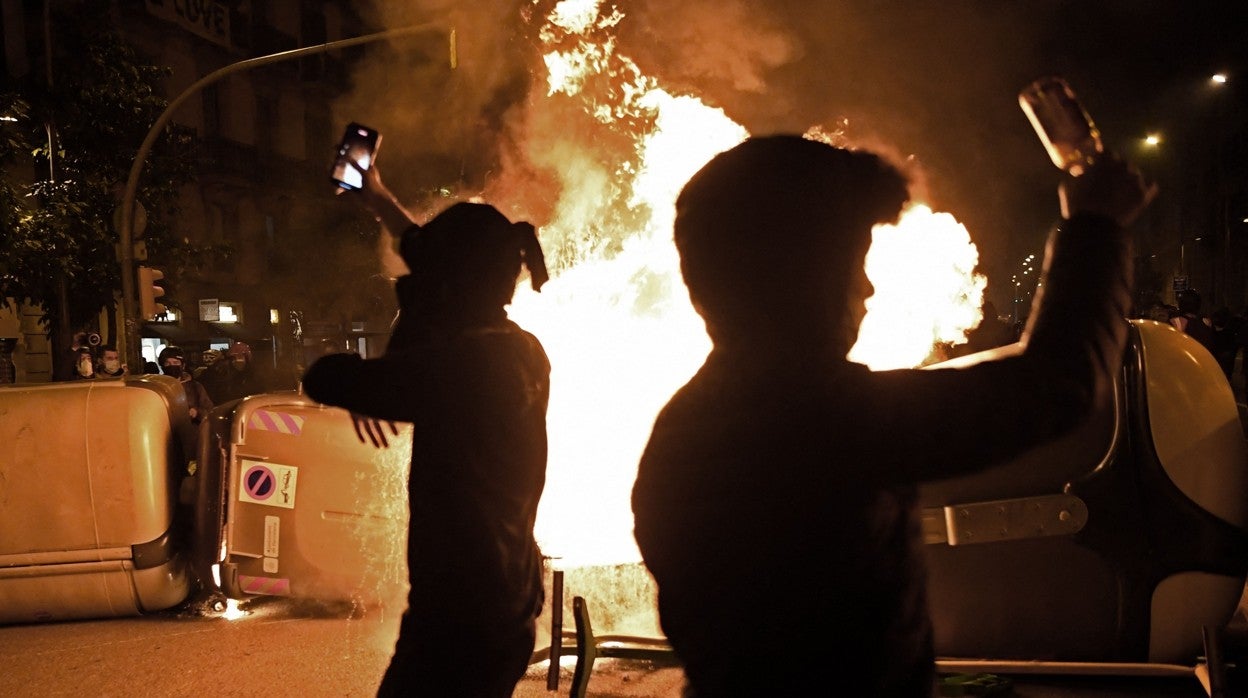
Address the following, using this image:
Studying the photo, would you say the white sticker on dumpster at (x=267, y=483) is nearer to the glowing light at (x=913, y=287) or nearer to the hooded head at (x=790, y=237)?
the glowing light at (x=913, y=287)

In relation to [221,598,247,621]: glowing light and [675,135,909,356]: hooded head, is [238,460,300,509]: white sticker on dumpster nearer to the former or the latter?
[221,598,247,621]: glowing light

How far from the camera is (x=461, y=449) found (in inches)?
91.7

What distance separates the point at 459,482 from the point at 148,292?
1244 centimetres

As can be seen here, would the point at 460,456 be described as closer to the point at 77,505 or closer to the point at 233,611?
the point at 233,611

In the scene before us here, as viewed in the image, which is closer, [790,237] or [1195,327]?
[790,237]

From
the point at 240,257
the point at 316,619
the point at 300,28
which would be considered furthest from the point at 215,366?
the point at 300,28

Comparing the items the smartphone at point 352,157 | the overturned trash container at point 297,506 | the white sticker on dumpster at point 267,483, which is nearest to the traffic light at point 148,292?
the overturned trash container at point 297,506

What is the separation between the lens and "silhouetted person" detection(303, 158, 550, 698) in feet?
7.55

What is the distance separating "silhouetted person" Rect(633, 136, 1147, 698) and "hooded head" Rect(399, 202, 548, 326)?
45.0 inches

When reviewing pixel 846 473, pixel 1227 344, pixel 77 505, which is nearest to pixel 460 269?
pixel 846 473

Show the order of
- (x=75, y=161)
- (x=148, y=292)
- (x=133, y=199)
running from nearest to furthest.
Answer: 1. (x=133, y=199)
2. (x=148, y=292)
3. (x=75, y=161)

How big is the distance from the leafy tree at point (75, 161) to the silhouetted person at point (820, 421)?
47.6 feet

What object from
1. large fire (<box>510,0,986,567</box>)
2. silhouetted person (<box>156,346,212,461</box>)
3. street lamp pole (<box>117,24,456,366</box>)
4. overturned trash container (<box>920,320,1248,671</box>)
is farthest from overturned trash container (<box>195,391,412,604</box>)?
street lamp pole (<box>117,24,456,366</box>)

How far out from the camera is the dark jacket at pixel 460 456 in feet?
7.59
